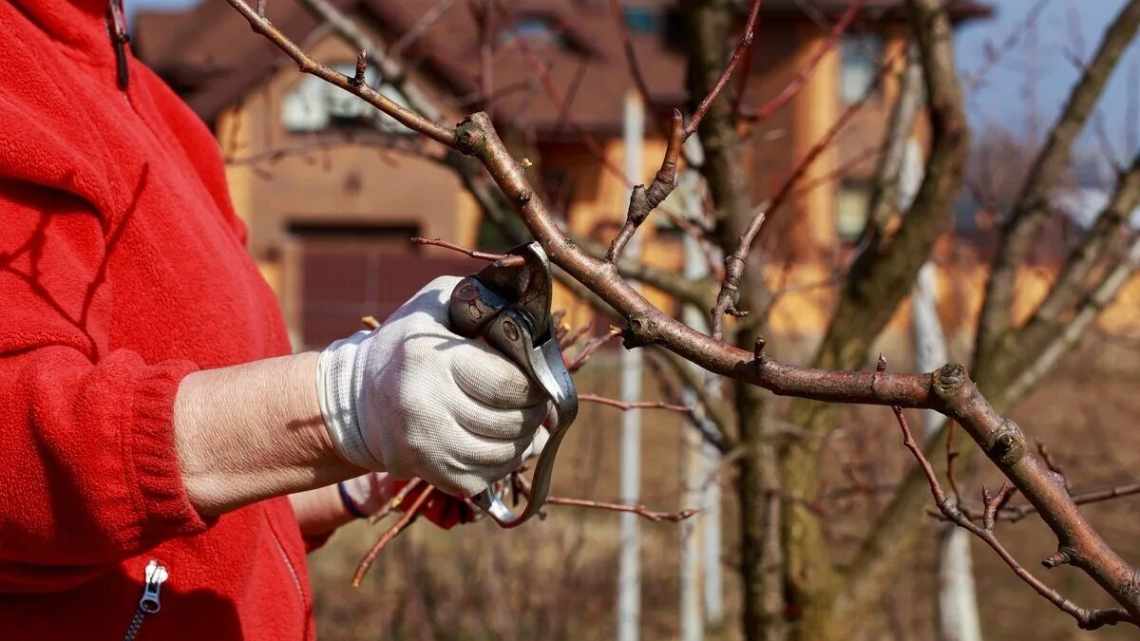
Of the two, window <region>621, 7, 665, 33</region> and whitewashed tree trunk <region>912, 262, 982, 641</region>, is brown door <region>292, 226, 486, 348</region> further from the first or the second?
whitewashed tree trunk <region>912, 262, 982, 641</region>

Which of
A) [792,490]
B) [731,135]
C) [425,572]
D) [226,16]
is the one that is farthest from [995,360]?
[226,16]

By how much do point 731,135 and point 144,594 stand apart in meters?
1.56

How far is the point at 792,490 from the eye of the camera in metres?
3.01

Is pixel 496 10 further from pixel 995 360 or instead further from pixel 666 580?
pixel 666 580

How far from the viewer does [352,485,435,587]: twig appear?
68.1 inches

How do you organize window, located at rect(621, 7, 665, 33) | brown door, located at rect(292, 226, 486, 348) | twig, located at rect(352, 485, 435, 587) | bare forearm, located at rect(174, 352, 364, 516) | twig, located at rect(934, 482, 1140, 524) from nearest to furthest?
bare forearm, located at rect(174, 352, 364, 516) → twig, located at rect(352, 485, 435, 587) → twig, located at rect(934, 482, 1140, 524) → brown door, located at rect(292, 226, 486, 348) → window, located at rect(621, 7, 665, 33)

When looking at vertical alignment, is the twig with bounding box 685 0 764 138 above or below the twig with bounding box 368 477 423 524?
above

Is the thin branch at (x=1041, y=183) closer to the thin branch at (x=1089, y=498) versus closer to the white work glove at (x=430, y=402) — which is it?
the thin branch at (x=1089, y=498)

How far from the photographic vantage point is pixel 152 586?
162 centimetres

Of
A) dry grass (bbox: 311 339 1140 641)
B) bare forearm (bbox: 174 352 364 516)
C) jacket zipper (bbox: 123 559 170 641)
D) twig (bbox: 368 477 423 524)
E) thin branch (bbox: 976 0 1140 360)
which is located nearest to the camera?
bare forearm (bbox: 174 352 364 516)

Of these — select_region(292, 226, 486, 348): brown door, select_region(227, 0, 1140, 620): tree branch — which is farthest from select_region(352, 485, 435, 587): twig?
select_region(292, 226, 486, 348): brown door

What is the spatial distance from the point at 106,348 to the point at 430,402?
0.43m

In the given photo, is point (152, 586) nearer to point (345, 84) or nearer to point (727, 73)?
point (345, 84)

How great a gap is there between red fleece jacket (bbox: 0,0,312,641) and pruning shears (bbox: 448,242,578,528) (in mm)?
317
